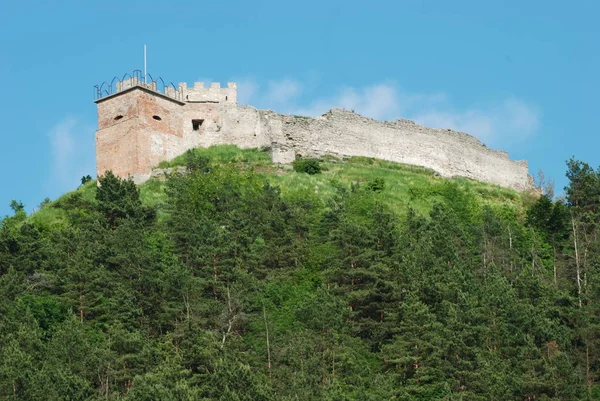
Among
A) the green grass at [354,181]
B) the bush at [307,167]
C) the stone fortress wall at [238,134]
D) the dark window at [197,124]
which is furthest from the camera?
the dark window at [197,124]

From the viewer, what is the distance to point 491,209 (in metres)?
53.7

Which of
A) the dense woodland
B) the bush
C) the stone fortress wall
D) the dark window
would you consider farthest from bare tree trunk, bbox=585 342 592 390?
the dark window

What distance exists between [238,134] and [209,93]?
2.50 meters

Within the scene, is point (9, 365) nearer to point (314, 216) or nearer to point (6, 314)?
point (6, 314)

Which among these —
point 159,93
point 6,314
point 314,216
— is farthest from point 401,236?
point 159,93

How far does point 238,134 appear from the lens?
5872 cm

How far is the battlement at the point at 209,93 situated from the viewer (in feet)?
194

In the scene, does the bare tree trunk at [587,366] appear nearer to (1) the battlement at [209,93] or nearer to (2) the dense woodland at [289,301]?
(2) the dense woodland at [289,301]

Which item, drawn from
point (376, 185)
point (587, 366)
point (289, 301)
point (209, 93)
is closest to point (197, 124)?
point (209, 93)

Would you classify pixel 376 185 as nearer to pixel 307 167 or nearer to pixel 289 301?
pixel 307 167

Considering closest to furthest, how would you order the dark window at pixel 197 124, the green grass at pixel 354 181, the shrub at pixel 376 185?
the green grass at pixel 354 181 < the shrub at pixel 376 185 < the dark window at pixel 197 124

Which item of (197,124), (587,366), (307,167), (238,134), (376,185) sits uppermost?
(197,124)

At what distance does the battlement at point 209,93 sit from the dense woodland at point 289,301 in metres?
8.62

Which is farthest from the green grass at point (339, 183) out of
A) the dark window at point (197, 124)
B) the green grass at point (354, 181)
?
the dark window at point (197, 124)
